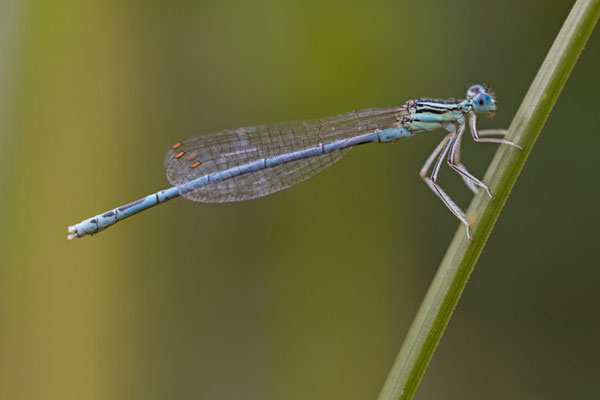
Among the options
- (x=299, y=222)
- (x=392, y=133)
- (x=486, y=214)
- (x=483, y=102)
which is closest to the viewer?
(x=486, y=214)

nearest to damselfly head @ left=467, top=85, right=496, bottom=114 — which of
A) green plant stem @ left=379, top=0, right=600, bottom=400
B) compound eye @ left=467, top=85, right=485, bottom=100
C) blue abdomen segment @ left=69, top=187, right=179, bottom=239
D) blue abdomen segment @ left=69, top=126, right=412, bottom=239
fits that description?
compound eye @ left=467, top=85, right=485, bottom=100

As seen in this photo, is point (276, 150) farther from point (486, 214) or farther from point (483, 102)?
point (486, 214)

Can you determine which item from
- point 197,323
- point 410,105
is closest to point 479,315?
point 410,105

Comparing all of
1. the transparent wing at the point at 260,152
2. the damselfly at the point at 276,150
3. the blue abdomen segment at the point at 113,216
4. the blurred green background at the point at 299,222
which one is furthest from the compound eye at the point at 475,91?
the blue abdomen segment at the point at 113,216

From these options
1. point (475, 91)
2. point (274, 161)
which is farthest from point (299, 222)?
point (475, 91)

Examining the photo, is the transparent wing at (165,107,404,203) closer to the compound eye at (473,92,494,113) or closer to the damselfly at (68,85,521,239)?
the damselfly at (68,85,521,239)
